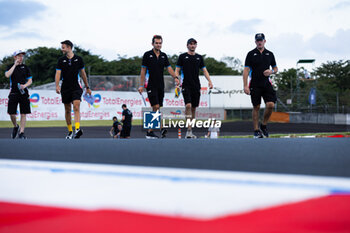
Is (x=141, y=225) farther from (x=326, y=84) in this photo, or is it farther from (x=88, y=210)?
(x=326, y=84)

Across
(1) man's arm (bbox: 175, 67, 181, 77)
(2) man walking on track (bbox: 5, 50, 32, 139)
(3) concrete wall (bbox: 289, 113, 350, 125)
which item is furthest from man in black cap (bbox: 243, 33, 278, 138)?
(3) concrete wall (bbox: 289, 113, 350, 125)

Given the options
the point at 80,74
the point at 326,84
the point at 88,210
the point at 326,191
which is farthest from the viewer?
the point at 326,84

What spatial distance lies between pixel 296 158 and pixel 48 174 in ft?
3.34

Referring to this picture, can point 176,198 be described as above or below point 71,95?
below

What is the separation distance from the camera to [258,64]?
6703 mm

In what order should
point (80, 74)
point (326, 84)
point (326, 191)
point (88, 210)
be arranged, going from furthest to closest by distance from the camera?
point (326, 84)
point (80, 74)
point (88, 210)
point (326, 191)

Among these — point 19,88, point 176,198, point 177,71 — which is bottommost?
point 176,198

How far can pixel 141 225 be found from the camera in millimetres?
1113

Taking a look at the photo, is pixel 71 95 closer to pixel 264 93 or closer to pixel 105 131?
pixel 264 93

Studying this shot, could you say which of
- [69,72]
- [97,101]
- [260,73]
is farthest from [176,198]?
[97,101]

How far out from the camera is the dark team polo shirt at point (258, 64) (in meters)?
6.71

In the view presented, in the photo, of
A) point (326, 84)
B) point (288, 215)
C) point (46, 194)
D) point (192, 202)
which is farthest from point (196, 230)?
point (326, 84)

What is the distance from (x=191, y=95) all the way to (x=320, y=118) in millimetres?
24303

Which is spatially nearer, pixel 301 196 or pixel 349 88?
pixel 301 196
